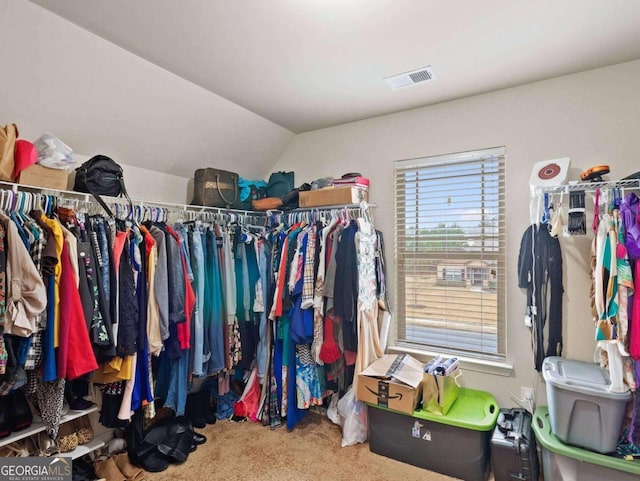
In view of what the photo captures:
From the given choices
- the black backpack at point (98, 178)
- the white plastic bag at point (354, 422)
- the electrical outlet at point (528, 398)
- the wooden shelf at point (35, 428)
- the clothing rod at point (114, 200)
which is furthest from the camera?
the white plastic bag at point (354, 422)

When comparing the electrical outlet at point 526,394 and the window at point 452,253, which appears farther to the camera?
the window at point 452,253

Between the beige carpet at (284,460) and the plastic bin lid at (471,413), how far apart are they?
1.17ft

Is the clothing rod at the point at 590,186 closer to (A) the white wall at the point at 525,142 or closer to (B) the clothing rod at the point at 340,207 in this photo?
(A) the white wall at the point at 525,142

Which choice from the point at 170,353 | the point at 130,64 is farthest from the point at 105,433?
the point at 130,64

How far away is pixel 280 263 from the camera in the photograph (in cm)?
286

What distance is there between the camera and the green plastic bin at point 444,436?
2160 mm

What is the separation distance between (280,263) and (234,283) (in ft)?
1.28

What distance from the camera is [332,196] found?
9.30 feet

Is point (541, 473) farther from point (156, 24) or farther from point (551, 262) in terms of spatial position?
point (156, 24)

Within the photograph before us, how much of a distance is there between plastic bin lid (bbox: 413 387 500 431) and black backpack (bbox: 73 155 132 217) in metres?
2.39

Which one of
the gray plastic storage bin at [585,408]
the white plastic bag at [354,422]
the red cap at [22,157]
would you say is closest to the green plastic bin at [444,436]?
the white plastic bag at [354,422]

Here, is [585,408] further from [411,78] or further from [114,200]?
[114,200]

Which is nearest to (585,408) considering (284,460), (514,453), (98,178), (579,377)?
(579,377)

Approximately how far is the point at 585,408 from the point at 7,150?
3218 millimetres
